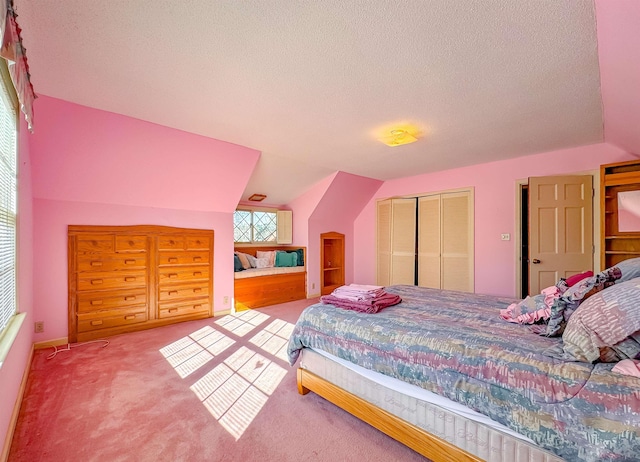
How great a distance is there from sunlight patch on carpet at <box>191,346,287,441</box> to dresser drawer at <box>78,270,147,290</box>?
177 cm

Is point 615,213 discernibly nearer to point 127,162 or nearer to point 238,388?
point 238,388

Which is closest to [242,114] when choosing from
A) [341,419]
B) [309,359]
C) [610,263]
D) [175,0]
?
[175,0]

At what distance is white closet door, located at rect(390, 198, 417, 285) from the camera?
5262 millimetres

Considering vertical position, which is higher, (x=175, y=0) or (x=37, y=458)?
(x=175, y=0)

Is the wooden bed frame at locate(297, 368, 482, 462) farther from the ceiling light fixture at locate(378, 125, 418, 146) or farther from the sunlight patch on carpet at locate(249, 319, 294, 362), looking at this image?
the ceiling light fixture at locate(378, 125, 418, 146)

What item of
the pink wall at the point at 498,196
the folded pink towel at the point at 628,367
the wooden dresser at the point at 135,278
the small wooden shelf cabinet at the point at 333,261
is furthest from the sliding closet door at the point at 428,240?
the folded pink towel at the point at 628,367

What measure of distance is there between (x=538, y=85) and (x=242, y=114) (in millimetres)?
2423

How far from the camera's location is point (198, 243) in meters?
4.16

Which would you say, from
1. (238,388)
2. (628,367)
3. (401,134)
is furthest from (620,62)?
(238,388)

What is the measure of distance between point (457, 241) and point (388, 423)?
371cm

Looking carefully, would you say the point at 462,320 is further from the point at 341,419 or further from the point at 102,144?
the point at 102,144

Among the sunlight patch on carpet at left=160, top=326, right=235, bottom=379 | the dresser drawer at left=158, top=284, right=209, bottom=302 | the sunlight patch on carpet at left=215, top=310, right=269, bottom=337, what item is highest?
the dresser drawer at left=158, top=284, right=209, bottom=302

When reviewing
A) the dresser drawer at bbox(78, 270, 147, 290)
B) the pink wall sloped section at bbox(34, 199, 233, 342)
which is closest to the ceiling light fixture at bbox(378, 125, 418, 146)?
the pink wall sloped section at bbox(34, 199, 233, 342)

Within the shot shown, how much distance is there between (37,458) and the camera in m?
1.54
